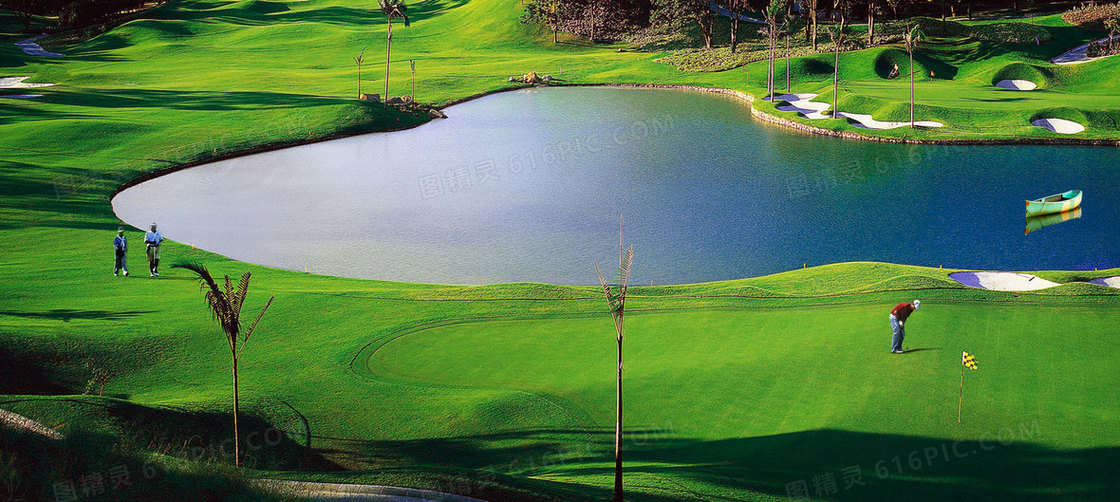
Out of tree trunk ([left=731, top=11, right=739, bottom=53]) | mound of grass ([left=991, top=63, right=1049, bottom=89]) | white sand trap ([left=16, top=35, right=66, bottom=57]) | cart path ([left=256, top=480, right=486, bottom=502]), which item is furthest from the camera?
white sand trap ([left=16, top=35, right=66, bottom=57])

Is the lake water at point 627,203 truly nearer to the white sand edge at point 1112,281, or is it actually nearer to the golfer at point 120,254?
the white sand edge at point 1112,281

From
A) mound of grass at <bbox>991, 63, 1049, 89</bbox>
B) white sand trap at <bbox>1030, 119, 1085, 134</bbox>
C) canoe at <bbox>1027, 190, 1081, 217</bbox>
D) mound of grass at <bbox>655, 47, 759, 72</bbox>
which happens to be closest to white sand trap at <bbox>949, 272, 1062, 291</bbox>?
canoe at <bbox>1027, 190, 1081, 217</bbox>

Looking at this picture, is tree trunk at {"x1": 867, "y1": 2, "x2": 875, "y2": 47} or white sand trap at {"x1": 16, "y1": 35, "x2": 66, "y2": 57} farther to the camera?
white sand trap at {"x1": 16, "y1": 35, "x2": 66, "y2": 57}

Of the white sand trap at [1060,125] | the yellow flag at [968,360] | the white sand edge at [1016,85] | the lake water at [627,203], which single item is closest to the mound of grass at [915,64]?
the white sand edge at [1016,85]

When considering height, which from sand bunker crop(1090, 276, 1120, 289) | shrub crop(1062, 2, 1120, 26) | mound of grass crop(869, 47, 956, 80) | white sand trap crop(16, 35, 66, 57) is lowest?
sand bunker crop(1090, 276, 1120, 289)

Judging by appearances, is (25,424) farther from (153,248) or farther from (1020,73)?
(1020,73)

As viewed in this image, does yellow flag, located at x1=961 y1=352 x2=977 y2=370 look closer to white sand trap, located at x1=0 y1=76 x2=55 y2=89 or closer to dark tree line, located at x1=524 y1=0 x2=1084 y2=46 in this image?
dark tree line, located at x1=524 y1=0 x2=1084 y2=46
